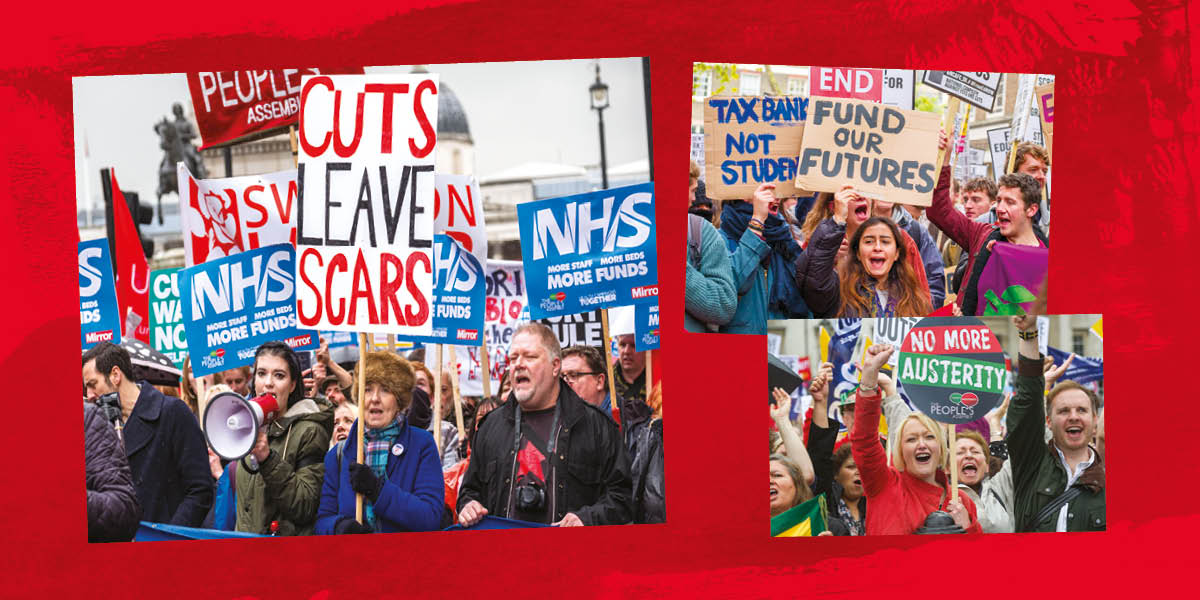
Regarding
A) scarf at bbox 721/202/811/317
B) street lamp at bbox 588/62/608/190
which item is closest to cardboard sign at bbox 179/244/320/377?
street lamp at bbox 588/62/608/190

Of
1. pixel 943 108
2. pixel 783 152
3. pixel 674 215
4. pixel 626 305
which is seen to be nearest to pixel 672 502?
pixel 626 305

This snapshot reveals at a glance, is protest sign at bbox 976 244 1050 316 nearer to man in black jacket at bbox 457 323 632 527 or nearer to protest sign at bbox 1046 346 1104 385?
protest sign at bbox 1046 346 1104 385

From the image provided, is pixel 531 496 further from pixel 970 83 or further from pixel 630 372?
pixel 970 83

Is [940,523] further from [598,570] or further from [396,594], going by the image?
[396,594]

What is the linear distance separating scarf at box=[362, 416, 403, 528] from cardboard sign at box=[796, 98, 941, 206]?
6.83ft

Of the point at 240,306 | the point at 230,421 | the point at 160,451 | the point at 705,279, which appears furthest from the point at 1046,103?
the point at 160,451

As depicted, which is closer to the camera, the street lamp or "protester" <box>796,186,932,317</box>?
the street lamp

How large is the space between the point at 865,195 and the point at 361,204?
2.18 m

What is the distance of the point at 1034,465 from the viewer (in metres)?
5.71

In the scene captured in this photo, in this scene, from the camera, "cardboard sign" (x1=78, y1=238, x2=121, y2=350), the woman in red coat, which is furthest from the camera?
"cardboard sign" (x1=78, y1=238, x2=121, y2=350)

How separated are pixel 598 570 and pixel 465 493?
2.20 ft

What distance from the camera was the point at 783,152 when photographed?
5781 mm

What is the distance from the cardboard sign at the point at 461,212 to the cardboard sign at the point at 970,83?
6.55 ft

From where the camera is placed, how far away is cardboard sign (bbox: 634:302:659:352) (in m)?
5.78
